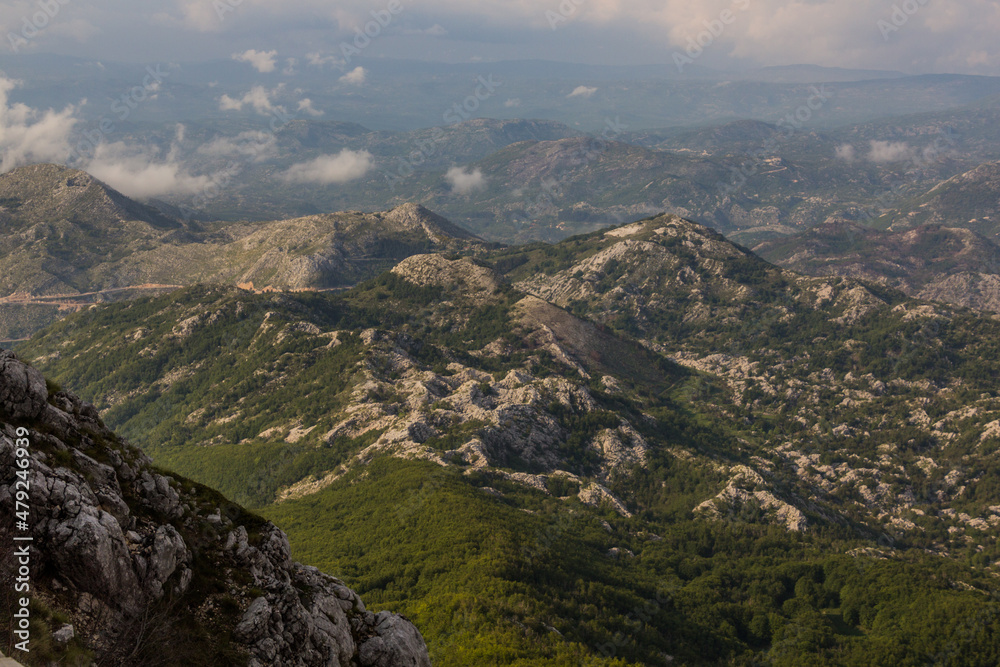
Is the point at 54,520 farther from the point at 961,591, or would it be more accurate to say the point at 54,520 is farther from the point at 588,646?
the point at 961,591

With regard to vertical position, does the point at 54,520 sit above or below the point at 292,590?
above

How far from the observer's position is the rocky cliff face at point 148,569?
109ft

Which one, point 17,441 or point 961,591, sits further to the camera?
point 961,591

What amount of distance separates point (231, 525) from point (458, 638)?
2740 inches

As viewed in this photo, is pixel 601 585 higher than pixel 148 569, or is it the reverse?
pixel 148 569

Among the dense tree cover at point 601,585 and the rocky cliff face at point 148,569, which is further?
the dense tree cover at point 601,585

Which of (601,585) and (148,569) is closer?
(148,569)

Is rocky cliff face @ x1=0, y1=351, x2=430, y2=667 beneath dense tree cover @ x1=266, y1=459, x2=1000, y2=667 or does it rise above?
above

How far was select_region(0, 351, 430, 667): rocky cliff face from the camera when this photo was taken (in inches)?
1308

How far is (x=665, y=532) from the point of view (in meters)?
192

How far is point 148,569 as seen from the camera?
38281 millimetres

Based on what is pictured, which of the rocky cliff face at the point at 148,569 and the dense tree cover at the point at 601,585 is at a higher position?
the rocky cliff face at the point at 148,569

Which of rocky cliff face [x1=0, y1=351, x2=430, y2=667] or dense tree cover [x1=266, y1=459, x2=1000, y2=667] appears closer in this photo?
rocky cliff face [x1=0, y1=351, x2=430, y2=667]

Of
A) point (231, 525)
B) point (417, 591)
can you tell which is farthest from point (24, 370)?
point (417, 591)
